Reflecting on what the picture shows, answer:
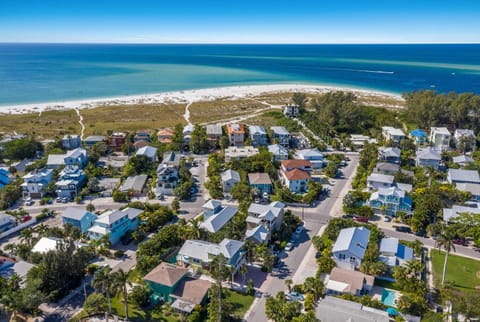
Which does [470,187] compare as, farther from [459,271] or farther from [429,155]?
[459,271]

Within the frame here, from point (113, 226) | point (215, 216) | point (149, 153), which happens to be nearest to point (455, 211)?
point (215, 216)

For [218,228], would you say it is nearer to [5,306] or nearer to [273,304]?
[273,304]

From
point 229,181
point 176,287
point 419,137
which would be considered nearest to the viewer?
point 176,287

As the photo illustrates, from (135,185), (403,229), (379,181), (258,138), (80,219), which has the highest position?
(258,138)

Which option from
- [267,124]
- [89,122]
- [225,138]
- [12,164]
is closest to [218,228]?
[225,138]

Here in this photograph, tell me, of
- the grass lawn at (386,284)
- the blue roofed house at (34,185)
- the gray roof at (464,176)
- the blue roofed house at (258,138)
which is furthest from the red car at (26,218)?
the gray roof at (464,176)

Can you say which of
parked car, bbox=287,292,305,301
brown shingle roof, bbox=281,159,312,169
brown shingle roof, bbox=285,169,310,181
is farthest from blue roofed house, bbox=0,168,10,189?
parked car, bbox=287,292,305,301

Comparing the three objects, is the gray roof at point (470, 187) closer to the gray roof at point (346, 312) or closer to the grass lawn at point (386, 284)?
the grass lawn at point (386, 284)

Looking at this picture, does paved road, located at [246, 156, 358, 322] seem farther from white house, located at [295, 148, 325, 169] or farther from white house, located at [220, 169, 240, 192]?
white house, located at [220, 169, 240, 192]
